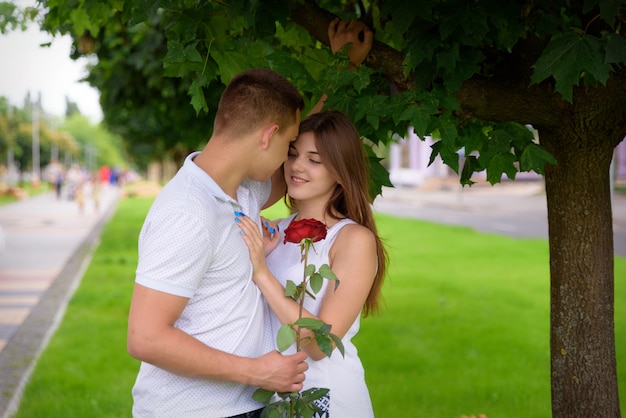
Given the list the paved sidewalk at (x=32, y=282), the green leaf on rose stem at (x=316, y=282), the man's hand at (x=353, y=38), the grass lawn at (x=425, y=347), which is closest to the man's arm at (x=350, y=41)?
the man's hand at (x=353, y=38)

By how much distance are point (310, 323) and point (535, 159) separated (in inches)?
48.8

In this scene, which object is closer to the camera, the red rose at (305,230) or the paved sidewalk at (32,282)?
the red rose at (305,230)

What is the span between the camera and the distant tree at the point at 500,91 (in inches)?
111

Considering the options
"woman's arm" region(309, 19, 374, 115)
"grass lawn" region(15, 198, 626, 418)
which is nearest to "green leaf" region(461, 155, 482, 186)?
"grass lawn" region(15, 198, 626, 418)

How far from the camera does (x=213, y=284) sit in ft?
7.59

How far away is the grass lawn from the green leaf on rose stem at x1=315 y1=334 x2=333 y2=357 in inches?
34.9

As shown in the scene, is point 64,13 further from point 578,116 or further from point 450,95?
point 578,116

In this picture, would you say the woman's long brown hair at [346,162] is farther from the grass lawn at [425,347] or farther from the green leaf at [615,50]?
the green leaf at [615,50]

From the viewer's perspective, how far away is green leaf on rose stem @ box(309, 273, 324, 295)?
2293 millimetres

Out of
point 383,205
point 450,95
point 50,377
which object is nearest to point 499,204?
point 383,205

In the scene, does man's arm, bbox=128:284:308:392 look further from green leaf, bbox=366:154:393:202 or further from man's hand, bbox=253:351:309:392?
green leaf, bbox=366:154:393:202

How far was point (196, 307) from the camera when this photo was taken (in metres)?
2.32

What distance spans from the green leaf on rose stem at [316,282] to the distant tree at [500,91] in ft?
2.76

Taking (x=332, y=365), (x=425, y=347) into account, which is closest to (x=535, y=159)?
(x=332, y=365)
